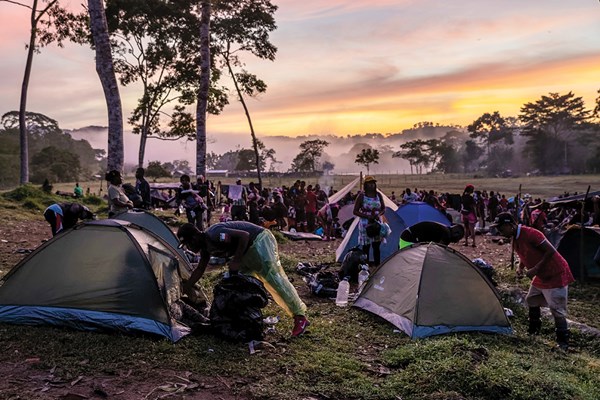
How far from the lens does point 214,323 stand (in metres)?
5.86

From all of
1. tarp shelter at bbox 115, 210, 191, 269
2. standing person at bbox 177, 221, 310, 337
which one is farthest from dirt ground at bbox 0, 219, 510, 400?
tarp shelter at bbox 115, 210, 191, 269

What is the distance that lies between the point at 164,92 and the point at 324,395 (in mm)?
27554

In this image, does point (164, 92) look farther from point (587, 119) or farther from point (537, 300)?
point (587, 119)

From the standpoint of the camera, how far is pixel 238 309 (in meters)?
5.74

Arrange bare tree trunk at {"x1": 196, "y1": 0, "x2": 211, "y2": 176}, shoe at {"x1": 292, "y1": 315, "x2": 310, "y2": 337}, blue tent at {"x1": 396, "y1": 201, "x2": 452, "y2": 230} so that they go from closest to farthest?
shoe at {"x1": 292, "y1": 315, "x2": 310, "y2": 337} < blue tent at {"x1": 396, "y1": 201, "x2": 452, "y2": 230} < bare tree trunk at {"x1": 196, "y1": 0, "x2": 211, "y2": 176}

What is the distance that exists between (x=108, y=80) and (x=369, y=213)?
6.75m

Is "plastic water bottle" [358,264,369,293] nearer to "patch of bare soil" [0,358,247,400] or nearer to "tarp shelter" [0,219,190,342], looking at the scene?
"tarp shelter" [0,219,190,342]

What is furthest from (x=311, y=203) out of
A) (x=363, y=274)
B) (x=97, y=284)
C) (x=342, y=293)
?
(x=97, y=284)

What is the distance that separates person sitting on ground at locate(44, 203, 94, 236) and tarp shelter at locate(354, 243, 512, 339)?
5.22 m

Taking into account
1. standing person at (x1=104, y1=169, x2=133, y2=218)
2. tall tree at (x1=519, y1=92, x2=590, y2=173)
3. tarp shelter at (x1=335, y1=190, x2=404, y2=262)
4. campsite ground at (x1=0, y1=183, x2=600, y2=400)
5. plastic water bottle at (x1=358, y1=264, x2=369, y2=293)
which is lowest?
campsite ground at (x1=0, y1=183, x2=600, y2=400)

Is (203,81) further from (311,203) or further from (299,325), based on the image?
(299,325)

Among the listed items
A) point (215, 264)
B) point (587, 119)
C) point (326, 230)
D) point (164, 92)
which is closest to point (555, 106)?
point (587, 119)

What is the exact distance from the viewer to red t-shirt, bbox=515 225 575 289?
6270 millimetres

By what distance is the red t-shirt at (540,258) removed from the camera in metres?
6.27
